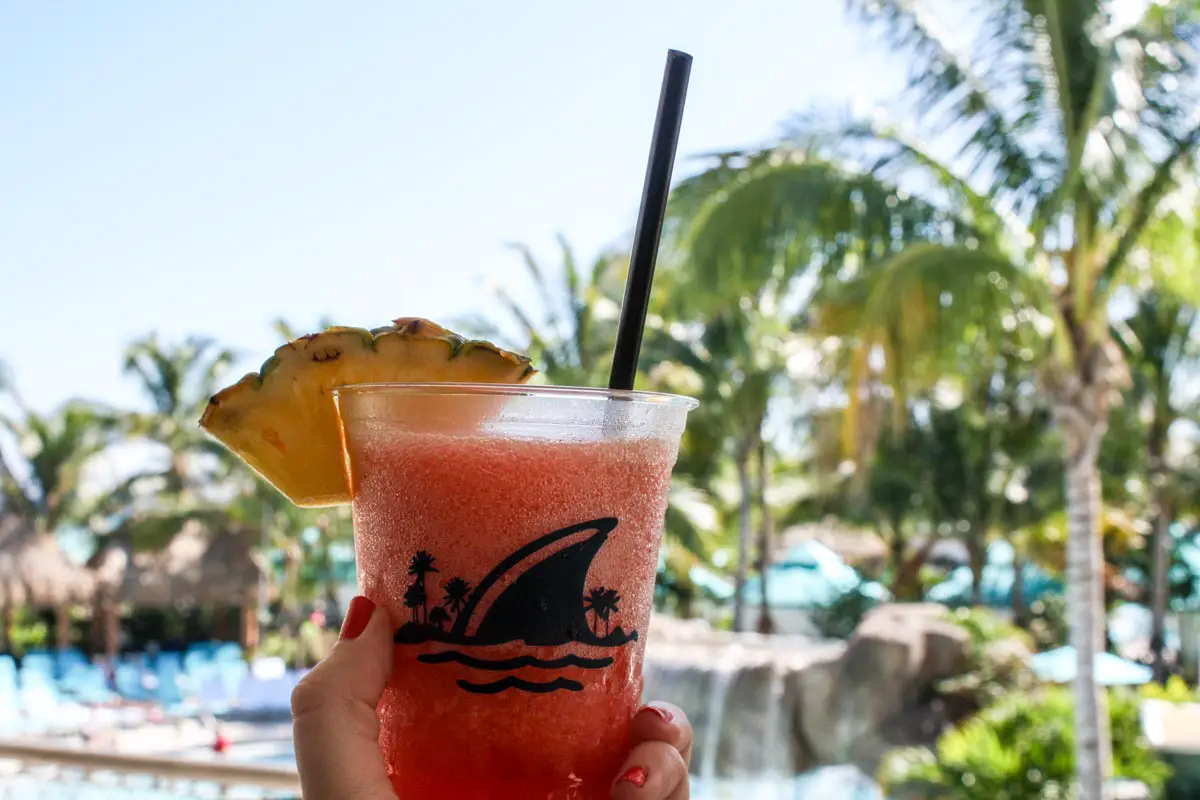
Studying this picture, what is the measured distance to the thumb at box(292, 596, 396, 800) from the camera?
81 centimetres

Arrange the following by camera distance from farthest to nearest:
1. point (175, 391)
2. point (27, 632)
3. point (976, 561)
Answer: point (27, 632) → point (175, 391) → point (976, 561)

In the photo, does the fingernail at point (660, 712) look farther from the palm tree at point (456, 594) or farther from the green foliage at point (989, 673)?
the green foliage at point (989, 673)

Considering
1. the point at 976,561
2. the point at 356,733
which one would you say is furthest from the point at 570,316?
the point at 356,733

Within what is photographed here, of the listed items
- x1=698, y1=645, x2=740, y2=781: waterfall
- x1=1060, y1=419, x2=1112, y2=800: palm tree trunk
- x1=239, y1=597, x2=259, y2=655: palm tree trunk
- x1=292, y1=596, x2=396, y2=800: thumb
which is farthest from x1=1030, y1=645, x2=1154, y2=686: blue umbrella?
x1=239, y1=597, x2=259, y2=655: palm tree trunk

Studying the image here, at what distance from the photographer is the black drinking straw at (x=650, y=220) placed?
0.98 metres

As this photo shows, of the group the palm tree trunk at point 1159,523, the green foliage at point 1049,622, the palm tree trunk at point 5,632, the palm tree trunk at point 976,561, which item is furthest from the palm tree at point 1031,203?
the palm tree trunk at point 5,632

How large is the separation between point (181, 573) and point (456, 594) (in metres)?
18.5

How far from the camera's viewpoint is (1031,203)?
6.30m

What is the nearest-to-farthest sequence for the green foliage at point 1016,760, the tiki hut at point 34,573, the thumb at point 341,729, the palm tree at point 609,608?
the thumb at point 341,729, the palm tree at point 609,608, the green foliage at point 1016,760, the tiki hut at point 34,573

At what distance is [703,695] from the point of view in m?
10.5

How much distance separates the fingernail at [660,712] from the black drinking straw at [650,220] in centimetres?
28

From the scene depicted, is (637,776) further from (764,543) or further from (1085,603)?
(764,543)

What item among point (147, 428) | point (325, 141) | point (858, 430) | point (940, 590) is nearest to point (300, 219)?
point (325, 141)

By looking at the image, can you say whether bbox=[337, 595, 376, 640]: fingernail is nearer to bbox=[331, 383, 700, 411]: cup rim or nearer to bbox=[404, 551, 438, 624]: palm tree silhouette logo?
bbox=[404, 551, 438, 624]: palm tree silhouette logo
